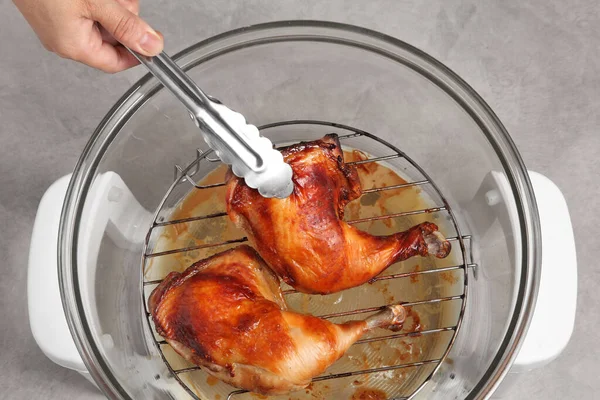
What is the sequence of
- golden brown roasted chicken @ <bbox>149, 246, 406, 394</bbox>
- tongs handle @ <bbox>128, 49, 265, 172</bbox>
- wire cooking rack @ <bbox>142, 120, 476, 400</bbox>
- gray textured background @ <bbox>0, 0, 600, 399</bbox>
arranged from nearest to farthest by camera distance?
1. tongs handle @ <bbox>128, 49, 265, 172</bbox>
2. golden brown roasted chicken @ <bbox>149, 246, 406, 394</bbox>
3. wire cooking rack @ <bbox>142, 120, 476, 400</bbox>
4. gray textured background @ <bbox>0, 0, 600, 399</bbox>

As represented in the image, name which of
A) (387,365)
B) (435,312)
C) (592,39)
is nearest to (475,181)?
(435,312)

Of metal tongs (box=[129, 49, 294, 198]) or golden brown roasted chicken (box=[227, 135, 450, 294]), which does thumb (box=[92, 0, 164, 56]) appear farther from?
golden brown roasted chicken (box=[227, 135, 450, 294])

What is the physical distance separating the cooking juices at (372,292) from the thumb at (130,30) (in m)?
0.38

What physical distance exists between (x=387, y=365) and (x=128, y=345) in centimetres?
50


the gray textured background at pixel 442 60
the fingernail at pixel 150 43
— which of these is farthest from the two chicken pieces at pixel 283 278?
the gray textured background at pixel 442 60

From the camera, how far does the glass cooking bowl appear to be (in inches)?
43.4

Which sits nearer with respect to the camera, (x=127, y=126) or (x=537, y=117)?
(x=127, y=126)

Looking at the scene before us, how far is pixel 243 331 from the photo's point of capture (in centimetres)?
103

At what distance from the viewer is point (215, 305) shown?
104 centimetres

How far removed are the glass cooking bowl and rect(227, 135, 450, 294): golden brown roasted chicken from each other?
16cm

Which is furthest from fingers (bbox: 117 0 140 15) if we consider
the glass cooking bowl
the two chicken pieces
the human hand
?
the two chicken pieces

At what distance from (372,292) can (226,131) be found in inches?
19.8

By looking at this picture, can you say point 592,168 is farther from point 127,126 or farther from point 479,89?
point 127,126

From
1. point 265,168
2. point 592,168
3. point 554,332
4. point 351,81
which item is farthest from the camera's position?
point 592,168
